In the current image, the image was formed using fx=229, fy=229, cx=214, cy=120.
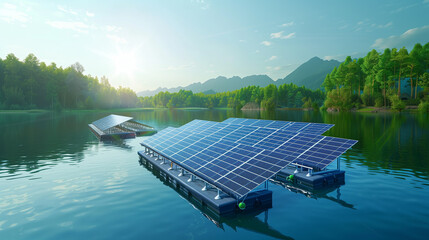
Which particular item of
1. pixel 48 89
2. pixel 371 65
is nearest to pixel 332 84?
pixel 371 65

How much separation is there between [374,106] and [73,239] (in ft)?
447

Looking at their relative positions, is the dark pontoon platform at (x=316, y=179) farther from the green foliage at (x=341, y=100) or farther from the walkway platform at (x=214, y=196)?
the green foliage at (x=341, y=100)

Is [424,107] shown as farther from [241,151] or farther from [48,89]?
[48,89]

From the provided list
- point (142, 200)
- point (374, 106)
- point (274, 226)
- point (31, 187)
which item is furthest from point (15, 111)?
point (374, 106)

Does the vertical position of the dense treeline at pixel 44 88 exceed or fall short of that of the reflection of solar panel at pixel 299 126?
it exceeds it

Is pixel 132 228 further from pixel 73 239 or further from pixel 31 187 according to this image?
pixel 31 187

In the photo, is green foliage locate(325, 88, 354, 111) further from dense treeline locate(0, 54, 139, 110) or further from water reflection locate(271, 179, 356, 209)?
dense treeline locate(0, 54, 139, 110)

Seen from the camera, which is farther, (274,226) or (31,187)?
(31,187)

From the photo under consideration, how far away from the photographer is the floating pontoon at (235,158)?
45.8ft

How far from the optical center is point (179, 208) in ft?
48.7

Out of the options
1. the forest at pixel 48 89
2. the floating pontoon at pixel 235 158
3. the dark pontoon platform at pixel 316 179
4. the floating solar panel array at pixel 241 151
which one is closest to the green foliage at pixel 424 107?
the forest at pixel 48 89

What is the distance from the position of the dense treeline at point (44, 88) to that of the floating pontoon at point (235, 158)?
152m

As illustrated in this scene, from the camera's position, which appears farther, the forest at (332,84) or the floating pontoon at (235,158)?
the forest at (332,84)

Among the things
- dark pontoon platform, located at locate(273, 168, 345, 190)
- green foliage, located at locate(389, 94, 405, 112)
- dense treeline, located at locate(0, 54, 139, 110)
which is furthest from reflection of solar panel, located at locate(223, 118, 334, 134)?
dense treeline, located at locate(0, 54, 139, 110)
